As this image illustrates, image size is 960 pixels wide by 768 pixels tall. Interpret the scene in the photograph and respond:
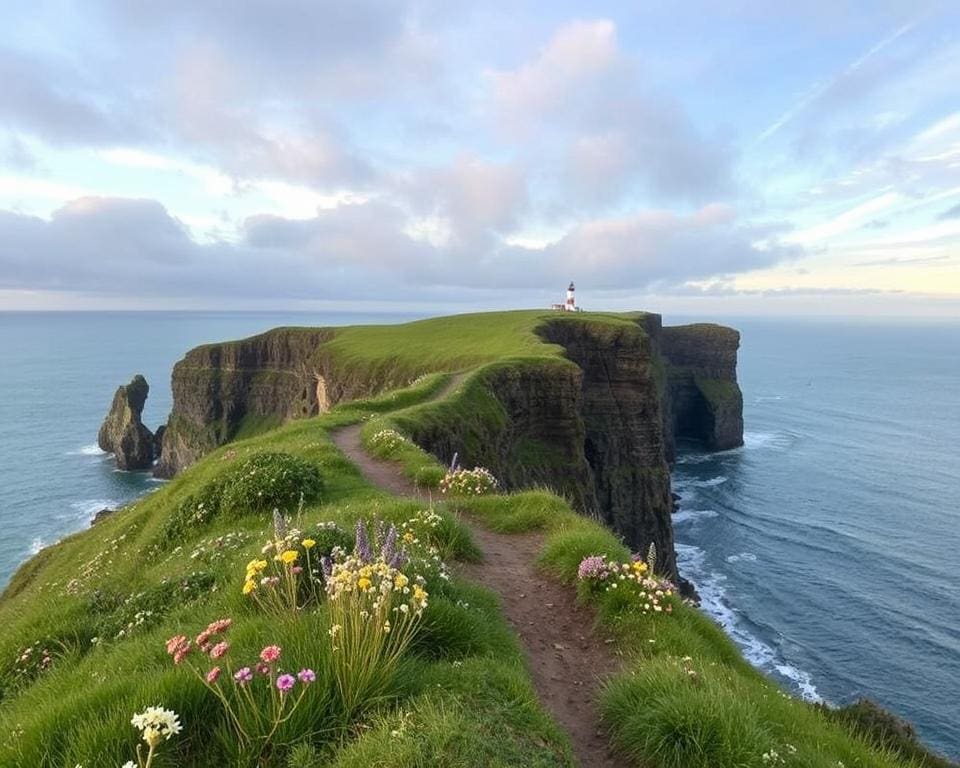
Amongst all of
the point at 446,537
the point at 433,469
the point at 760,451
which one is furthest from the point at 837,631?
the point at 760,451

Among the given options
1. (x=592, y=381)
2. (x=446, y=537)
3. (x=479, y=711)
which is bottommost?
(x=592, y=381)

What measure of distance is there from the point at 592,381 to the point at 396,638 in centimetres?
6194

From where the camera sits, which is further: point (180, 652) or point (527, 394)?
point (527, 394)

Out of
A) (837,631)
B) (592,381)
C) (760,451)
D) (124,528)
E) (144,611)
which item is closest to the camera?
(144,611)

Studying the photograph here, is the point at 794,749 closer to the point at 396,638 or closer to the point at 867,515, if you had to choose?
the point at 396,638

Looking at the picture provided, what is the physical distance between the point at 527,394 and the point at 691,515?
131ft

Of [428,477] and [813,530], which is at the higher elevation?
[428,477]

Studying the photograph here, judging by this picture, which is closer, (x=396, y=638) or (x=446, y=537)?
(x=396, y=638)

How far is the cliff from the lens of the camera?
42.9 meters

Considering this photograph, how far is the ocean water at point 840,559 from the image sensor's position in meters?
40.9

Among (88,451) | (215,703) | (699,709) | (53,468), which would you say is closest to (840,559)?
(699,709)

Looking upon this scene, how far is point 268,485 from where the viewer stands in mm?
14609

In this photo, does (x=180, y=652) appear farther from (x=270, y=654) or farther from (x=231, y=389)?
(x=231, y=389)

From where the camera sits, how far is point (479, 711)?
5105mm
